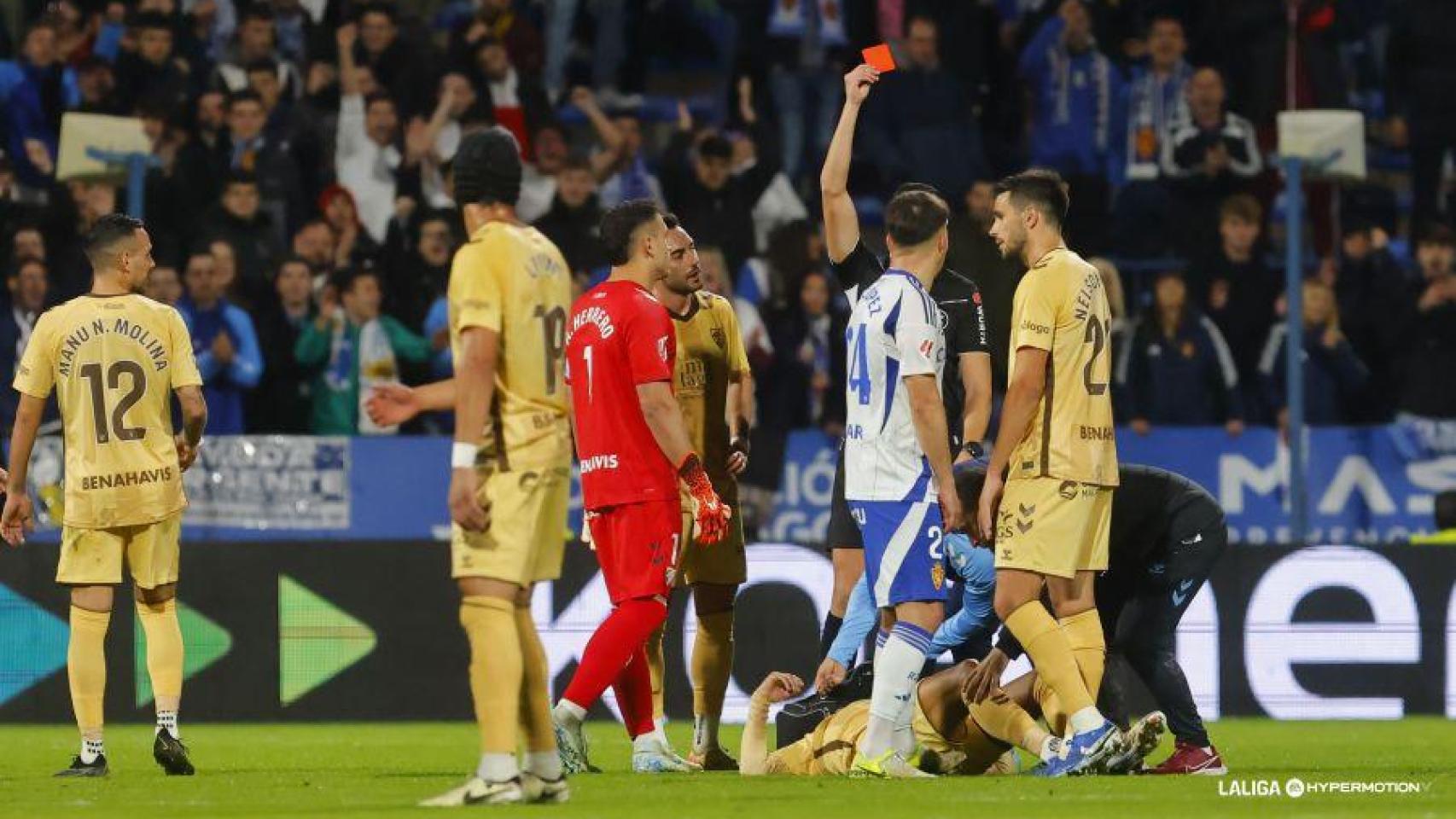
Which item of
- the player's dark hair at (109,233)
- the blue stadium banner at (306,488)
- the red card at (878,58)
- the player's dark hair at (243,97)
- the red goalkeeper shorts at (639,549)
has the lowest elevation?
the blue stadium banner at (306,488)

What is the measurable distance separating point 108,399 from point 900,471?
3441 mm

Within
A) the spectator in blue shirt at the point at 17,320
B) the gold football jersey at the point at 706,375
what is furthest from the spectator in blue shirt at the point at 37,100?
the gold football jersey at the point at 706,375

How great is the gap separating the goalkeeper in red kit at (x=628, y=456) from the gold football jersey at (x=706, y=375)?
4.19ft

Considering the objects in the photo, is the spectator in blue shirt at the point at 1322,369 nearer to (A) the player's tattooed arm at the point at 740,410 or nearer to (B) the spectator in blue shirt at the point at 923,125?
(B) the spectator in blue shirt at the point at 923,125

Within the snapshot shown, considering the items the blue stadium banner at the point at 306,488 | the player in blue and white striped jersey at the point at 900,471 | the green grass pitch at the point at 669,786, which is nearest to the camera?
the green grass pitch at the point at 669,786

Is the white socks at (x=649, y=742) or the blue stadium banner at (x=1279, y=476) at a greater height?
the blue stadium banner at (x=1279, y=476)

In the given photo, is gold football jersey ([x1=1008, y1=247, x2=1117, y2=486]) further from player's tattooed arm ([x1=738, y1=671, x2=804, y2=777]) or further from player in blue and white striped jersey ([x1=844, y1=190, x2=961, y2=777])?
player's tattooed arm ([x1=738, y1=671, x2=804, y2=777])

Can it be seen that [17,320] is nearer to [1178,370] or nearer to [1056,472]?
[1178,370]

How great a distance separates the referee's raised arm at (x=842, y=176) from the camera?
35.4 feet

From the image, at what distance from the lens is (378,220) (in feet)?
64.9

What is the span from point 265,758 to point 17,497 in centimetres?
214

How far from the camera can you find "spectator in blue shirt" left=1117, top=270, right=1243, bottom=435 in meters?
17.4

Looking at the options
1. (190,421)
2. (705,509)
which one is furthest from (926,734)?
(190,421)

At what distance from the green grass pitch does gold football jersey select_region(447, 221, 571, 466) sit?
48.6 inches
